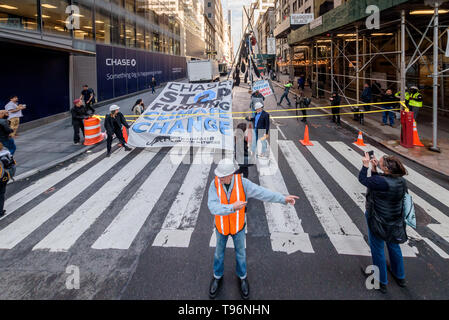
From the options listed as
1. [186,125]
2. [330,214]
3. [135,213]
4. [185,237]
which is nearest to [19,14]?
[186,125]

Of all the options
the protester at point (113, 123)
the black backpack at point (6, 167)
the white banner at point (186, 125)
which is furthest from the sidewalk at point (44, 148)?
the black backpack at point (6, 167)

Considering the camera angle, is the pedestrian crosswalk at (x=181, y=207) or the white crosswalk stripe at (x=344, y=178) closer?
the white crosswalk stripe at (x=344, y=178)

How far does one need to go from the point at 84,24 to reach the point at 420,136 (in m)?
22.5

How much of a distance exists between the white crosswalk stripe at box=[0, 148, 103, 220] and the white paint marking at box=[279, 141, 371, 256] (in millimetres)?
6850

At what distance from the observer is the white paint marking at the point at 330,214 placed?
505cm

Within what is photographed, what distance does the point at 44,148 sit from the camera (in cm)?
1173

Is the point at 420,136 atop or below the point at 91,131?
below

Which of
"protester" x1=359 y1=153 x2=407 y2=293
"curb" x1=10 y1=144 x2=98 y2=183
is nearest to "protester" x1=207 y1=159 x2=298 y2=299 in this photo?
"protester" x1=359 y1=153 x2=407 y2=293

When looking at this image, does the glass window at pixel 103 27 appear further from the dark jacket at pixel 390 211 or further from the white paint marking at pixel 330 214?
the dark jacket at pixel 390 211

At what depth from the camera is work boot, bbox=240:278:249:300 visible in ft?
12.7

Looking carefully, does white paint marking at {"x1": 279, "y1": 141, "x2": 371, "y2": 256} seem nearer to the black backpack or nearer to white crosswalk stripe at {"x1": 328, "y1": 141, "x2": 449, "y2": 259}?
white crosswalk stripe at {"x1": 328, "y1": 141, "x2": 449, "y2": 259}

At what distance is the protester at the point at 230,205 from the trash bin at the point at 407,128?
30.5 feet

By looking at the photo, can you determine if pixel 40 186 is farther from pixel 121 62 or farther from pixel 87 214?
pixel 121 62
